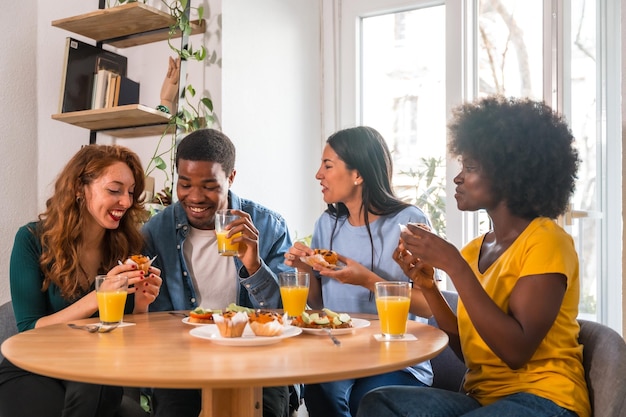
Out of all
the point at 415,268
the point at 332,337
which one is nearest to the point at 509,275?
the point at 415,268

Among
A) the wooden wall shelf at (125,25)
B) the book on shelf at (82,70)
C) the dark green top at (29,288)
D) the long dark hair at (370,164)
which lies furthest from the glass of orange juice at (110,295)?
the book on shelf at (82,70)

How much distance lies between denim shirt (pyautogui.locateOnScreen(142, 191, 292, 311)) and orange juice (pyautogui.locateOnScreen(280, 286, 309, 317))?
34 centimetres

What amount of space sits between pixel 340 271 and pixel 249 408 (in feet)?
2.04

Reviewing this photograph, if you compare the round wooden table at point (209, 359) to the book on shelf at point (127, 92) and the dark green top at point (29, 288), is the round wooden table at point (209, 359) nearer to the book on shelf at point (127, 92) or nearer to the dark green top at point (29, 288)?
the dark green top at point (29, 288)

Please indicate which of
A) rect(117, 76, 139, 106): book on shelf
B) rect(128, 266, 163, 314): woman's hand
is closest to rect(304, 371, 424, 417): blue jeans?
rect(128, 266, 163, 314): woman's hand

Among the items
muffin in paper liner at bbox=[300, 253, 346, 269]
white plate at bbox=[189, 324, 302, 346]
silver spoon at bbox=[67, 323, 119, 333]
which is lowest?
silver spoon at bbox=[67, 323, 119, 333]

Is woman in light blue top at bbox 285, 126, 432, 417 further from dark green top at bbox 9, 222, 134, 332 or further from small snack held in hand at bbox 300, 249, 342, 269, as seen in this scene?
dark green top at bbox 9, 222, 134, 332

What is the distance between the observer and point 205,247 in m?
2.42

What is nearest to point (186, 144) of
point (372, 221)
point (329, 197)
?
point (329, 197)

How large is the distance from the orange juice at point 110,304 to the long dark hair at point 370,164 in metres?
0.91

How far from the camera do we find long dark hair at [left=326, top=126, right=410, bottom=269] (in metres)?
2.36

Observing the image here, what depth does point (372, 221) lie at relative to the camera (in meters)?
2.36

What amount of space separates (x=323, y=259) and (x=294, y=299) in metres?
0.18

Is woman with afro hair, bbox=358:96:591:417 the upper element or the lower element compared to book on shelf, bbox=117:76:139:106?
lower
